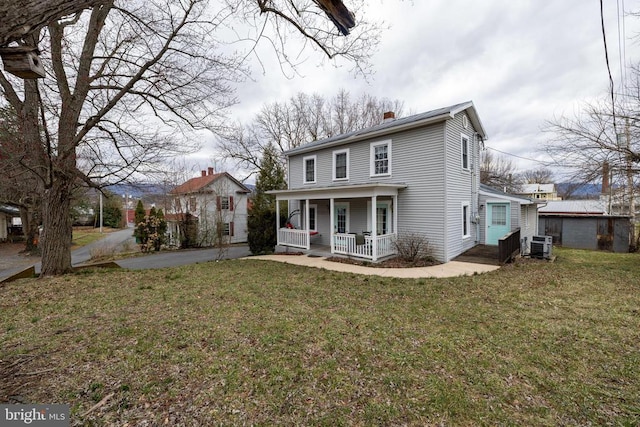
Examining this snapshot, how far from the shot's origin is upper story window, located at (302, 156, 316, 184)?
1426 cm

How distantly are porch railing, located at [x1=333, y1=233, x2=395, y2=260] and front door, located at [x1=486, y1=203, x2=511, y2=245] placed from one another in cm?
544

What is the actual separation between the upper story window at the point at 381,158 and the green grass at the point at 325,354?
20.8 feet

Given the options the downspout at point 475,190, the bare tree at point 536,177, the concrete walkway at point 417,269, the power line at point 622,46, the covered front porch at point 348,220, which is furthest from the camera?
the bare tree at point 536,177

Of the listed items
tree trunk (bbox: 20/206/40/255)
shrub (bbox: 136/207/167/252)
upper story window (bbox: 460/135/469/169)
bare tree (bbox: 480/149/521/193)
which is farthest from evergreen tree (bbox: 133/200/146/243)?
bare tree (bbox: 480/149/521/193)

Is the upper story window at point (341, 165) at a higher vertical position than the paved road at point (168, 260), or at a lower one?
higher

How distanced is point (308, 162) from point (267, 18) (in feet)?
30.7

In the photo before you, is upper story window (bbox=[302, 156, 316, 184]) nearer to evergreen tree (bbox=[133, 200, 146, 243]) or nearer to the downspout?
the downspout

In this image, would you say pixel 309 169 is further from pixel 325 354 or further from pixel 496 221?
pixel 325 354

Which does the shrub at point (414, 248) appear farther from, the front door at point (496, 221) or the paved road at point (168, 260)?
the paved road at point (168, 260)

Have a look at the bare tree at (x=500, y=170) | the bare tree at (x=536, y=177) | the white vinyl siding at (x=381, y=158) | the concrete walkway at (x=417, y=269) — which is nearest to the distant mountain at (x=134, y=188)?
the concrete walkway at (x=417, y=269)

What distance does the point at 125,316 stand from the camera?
4539 millimetres

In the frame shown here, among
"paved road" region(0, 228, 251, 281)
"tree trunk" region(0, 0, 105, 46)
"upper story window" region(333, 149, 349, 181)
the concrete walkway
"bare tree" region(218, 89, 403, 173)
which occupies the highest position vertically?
"bare tree" region(218, 89, 403, 173)

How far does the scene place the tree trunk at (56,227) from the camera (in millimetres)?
7301

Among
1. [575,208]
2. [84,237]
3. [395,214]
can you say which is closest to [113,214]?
[84,237]
